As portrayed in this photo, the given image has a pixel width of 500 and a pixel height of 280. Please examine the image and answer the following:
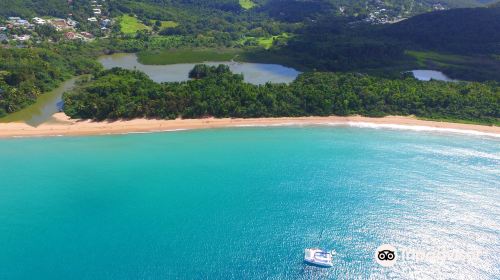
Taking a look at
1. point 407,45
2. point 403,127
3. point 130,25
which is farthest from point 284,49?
point 403,127

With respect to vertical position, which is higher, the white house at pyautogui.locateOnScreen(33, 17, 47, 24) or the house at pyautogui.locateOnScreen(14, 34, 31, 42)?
the white house at pyautogui.locateOnScreen(33, 17, 47, 24)

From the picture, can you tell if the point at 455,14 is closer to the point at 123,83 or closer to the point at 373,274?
the point at 123,83

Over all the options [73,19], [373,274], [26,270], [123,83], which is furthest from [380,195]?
[73,19]

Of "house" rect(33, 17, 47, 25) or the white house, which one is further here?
the white house

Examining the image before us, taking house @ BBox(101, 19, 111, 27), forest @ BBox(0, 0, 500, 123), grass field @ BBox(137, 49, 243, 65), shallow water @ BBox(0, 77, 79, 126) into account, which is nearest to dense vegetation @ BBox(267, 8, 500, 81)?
forest @ BBox(0, 0, 500, 123)

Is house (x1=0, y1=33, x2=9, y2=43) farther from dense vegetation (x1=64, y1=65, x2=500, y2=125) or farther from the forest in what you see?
dense vegetation (x1=64, y1=65, x2=500, y2=125)

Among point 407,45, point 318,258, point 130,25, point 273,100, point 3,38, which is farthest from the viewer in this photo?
point 130,25

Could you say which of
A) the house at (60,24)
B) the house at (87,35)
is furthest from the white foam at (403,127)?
the house at (60,24)

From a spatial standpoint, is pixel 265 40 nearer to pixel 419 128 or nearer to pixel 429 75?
pixel 429 75
